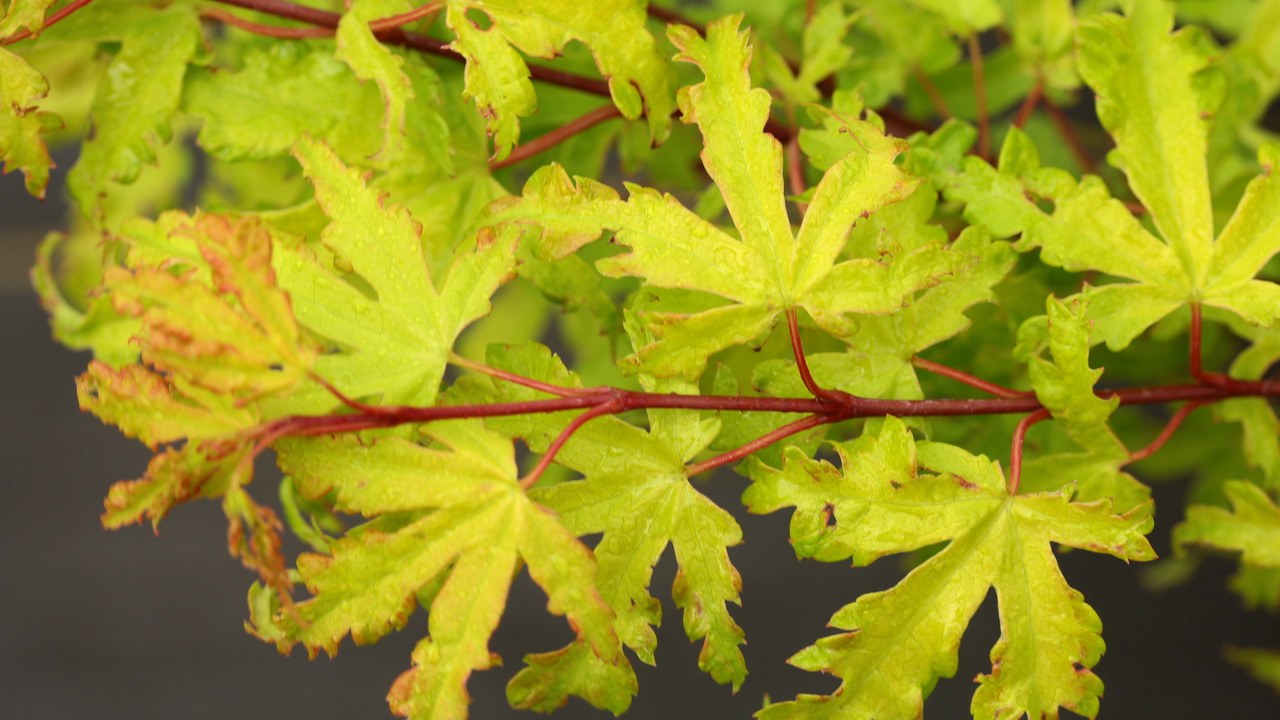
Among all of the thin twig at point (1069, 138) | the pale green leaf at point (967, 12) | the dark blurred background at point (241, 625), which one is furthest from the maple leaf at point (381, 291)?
the dark blurred background at point (241, 625)

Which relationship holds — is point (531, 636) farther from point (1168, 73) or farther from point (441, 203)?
point (1168, 73)

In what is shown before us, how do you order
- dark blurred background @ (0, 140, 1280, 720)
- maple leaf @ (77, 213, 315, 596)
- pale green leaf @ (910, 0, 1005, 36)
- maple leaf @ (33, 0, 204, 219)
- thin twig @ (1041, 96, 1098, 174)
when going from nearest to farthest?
1. maple leaf @ (77, 213, 315, 596)
2. maple leaf @ (33, 0, 204, 219)
3. pale green leaf @ (910, 0, 1005, 36)
4. thin twig @ (1041, 96, 1098, 174)
5. dark blurred background @ (0, 140, 1280, 720)

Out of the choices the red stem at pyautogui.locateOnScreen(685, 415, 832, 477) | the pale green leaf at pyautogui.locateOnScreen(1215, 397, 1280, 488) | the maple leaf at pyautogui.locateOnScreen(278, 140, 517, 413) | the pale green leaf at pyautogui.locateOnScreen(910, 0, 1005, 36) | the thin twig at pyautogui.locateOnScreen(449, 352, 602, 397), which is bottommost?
the pale green leaf at pyautogui.locateOnScreen(1215, 397, 1280, 488)

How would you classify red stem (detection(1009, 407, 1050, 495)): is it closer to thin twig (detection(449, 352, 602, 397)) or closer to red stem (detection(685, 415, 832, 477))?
red stem (detection(685, 415, 832, 477))

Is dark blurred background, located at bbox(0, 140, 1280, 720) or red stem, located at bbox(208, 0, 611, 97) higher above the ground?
red stem, located at bbox(208, 0, 611, 97)

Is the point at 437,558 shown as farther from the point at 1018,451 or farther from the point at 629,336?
the point at 1018,451

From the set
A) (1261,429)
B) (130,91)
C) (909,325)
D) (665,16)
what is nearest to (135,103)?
(130,91)

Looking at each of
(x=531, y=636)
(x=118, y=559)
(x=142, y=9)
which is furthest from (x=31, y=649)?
(x=142, y=9)

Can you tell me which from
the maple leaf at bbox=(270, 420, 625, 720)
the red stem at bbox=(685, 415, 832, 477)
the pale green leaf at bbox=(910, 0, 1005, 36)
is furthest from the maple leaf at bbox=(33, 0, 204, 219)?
the pale green leaf at bbox=(910, 0, 1005, 36)
